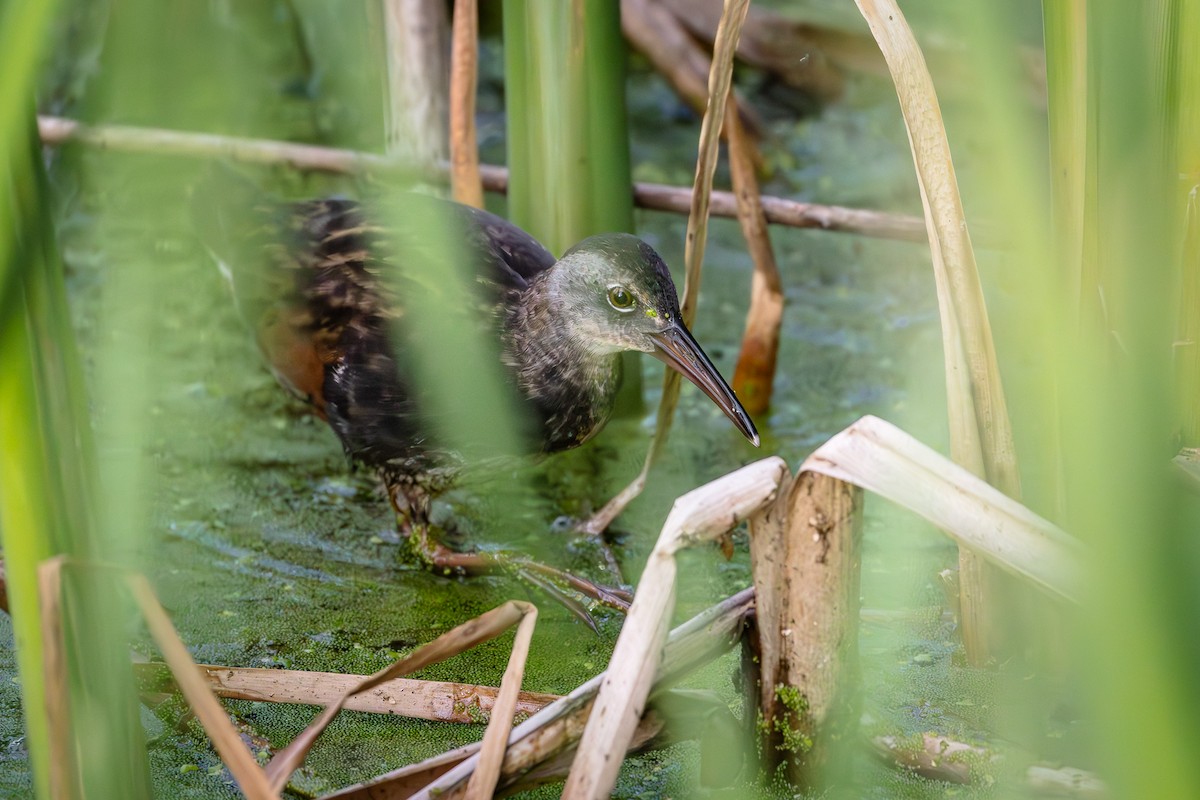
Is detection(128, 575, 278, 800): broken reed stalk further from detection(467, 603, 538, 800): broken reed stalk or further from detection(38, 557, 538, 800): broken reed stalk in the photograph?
detection(467, 603, 538, 800): broken reed stalk

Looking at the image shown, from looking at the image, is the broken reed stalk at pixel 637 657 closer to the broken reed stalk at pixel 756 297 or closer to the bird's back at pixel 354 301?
the bird's back at pixel 354 301

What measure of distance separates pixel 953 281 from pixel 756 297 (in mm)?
1740

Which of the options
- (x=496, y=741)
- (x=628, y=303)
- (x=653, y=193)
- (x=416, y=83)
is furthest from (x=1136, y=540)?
(x=416, y=83)

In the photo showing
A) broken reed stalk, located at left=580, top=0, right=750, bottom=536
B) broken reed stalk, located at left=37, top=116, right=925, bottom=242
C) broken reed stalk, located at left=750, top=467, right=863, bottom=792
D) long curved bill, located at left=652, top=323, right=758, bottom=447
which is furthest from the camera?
broken reed stalk, located at left=37, top=116, right=925, bottom=242

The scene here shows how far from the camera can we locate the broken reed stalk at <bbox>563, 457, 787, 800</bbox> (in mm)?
1516

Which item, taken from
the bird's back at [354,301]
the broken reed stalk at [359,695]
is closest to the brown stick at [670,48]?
the bird's back at [354,301]

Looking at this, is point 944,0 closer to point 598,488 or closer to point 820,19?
point 598,488

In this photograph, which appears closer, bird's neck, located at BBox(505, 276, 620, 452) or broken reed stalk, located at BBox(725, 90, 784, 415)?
bird's neck, located at BBox(505, 276, 620, 452)

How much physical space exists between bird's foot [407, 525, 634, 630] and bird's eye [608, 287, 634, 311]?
63cm

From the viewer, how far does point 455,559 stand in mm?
3014

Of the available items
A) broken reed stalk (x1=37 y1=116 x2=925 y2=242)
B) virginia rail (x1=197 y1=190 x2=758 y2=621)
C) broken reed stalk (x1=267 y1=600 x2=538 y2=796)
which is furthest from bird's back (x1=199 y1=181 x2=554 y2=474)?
broken reed stalk (x1=267 y1=600 x2=538 y2=796)

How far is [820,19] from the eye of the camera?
17.0 feet

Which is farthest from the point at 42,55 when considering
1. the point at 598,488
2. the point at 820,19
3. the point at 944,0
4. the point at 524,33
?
the point at 820,19

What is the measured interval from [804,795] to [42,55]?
1.50 metres
